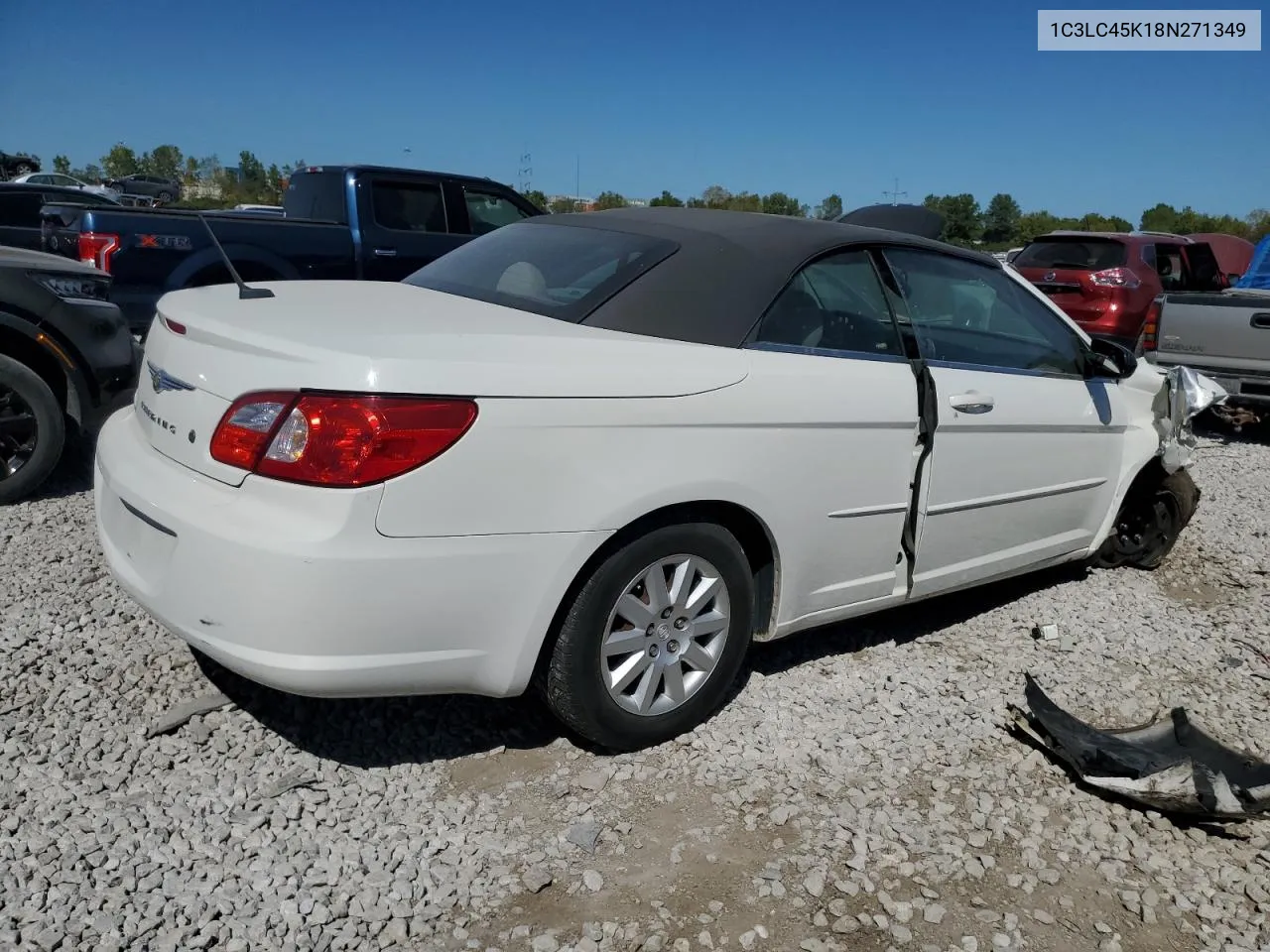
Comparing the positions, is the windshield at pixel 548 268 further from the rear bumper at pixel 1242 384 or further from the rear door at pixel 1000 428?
the rear bumper at pixel 1242 384

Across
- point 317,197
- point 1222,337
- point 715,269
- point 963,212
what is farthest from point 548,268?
point 963,212

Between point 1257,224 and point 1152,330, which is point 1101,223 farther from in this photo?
point 1152,330

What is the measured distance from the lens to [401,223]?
30.5 feet

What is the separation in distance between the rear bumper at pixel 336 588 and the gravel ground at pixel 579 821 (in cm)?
41

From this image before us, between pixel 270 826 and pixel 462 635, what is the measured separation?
0.71m

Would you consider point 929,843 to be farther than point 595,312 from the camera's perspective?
No

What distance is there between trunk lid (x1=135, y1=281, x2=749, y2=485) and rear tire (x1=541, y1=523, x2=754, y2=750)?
0.48 metres

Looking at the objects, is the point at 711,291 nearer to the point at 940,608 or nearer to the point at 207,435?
the point at 207,435

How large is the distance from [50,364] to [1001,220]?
5476 centimetres

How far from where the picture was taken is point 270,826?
8.78ft

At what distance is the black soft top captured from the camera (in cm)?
312

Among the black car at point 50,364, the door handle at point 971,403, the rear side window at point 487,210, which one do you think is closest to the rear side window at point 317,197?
the rear side window at point 487,210

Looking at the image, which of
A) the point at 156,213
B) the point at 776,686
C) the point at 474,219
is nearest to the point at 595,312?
the point at 776,686

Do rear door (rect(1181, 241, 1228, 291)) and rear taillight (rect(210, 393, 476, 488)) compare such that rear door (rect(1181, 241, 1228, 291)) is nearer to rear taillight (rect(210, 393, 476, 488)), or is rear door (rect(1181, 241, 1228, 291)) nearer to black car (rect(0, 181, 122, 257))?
rear taillight (rect(210, 393, 476, 488))
